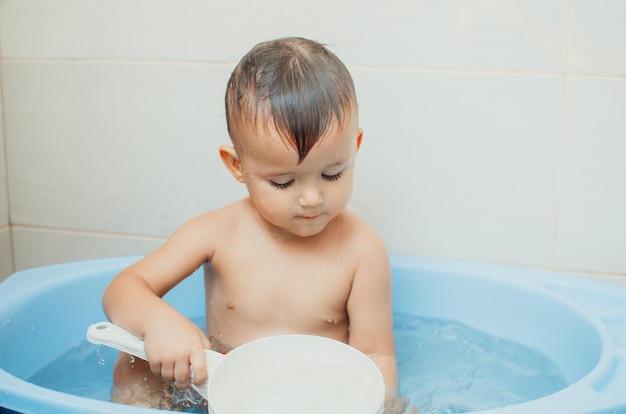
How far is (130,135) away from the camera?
153 centimetres

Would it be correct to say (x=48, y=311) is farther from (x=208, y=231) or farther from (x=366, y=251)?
(x=366, y=251)

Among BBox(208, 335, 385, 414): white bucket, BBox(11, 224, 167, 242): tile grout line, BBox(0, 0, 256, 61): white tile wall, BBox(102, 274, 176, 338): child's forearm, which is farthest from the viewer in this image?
BBox(11, 224, 167, 242): tile grout line

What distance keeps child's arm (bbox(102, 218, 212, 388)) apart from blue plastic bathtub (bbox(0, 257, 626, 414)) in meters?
0.23

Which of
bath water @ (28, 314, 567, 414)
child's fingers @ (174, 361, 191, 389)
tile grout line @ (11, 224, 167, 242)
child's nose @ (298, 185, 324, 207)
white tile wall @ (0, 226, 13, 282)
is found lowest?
bath water @ (28, 314, 567, 414)

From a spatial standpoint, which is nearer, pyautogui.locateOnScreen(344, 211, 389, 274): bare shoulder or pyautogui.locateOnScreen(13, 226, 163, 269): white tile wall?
pyautogui.locateOnScreen(344, 211, 389, 274): bare shoulder

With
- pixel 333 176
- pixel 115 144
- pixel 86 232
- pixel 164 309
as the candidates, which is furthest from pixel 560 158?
pixel 86 232

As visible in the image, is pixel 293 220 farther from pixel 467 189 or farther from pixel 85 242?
pixel 85 242

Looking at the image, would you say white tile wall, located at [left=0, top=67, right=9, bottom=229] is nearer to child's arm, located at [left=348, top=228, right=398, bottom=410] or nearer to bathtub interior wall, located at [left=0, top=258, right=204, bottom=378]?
bathtub interior wall, located at [left=0, top=258, right=204, bottom=378]

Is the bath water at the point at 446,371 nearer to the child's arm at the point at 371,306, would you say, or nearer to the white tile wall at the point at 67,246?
the child's arm at the point at 371,306

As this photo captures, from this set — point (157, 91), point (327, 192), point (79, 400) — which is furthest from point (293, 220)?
point (157, 91)

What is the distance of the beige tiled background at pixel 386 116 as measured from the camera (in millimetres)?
1300

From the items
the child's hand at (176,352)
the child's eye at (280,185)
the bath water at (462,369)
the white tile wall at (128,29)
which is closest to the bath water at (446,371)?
the bath water at (462,369)

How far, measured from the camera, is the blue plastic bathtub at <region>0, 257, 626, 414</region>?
1094mm

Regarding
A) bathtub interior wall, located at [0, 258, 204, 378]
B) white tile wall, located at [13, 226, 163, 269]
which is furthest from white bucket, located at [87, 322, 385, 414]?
white tile wall, located at [13, 226, 163, 269]
